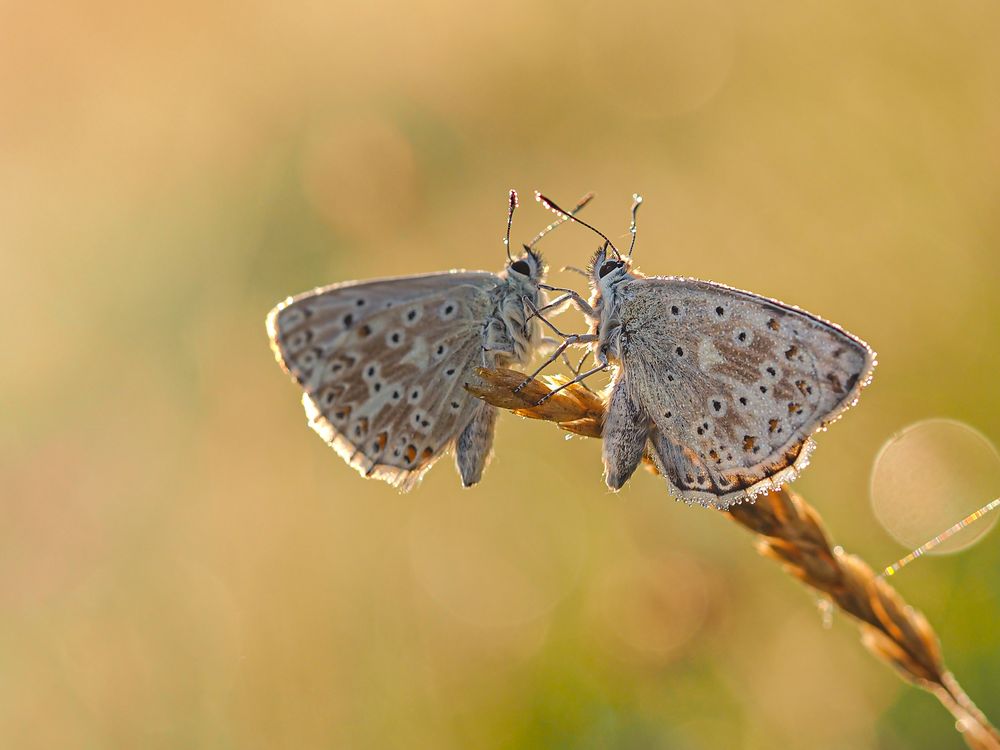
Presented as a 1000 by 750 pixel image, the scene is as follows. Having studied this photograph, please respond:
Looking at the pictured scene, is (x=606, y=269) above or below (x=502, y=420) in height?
above

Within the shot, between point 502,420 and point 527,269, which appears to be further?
point 502,420

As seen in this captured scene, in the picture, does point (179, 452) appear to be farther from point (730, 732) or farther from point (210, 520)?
point (730, 732)

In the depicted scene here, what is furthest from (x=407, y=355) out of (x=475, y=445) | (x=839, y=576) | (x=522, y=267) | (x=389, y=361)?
(x=839, y=576)

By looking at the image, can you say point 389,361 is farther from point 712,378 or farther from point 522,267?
point 712,378

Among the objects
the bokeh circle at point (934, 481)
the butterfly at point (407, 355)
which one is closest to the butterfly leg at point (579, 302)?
the butterfly at point (407, 355)

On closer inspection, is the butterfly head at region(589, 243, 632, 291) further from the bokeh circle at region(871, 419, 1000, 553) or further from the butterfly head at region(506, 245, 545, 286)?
the bokeh circle at region(871, 419, 1000, 553)

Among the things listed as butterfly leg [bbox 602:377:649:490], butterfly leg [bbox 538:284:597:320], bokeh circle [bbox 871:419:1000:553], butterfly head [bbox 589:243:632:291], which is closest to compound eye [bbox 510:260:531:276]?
butterfly leg [bbox 538:284:597:320]

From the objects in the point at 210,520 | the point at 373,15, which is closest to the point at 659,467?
the point at 210,520

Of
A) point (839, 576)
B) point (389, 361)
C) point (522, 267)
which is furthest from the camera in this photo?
point (522, 267)

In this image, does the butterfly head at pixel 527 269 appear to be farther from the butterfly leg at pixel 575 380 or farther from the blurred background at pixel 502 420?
the blurred background at pixel 502 420
